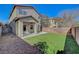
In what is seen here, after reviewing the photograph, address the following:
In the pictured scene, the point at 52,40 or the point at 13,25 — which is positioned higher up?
the point at 13,25

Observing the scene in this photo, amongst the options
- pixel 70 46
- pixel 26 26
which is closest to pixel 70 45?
pixel 70 46

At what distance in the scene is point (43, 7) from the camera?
1.59 metres

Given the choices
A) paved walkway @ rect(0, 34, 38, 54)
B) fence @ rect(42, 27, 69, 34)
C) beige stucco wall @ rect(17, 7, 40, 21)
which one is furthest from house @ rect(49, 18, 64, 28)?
paved walkway @ rect(0, 34, 38, 54)

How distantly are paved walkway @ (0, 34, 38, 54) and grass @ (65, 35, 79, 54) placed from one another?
12.0 inches

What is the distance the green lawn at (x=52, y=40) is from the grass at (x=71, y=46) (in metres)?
0.04

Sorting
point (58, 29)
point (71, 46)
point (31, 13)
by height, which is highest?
point (31, 13)

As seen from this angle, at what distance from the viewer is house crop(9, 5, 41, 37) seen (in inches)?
63.2

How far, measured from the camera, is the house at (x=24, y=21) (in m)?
1.61

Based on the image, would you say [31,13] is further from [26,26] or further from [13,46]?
[13,46]

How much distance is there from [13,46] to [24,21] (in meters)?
0.26

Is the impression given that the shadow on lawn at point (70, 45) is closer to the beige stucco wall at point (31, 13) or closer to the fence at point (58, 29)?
the fence at point (58, 29)

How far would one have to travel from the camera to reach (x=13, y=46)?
1.60 meters

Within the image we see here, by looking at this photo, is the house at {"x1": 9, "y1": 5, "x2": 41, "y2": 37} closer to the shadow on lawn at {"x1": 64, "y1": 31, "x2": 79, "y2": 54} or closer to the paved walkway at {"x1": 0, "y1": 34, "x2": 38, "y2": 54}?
the paved walkway at {"x1": 0, "y1": 34, "x2": 38, "y2": 54}

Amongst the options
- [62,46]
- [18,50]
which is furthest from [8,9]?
[62,46]
